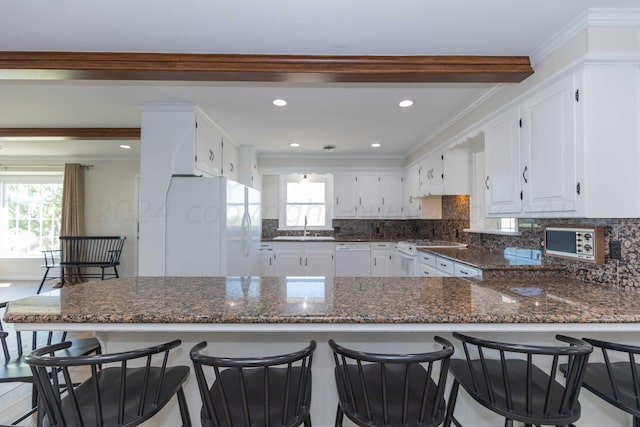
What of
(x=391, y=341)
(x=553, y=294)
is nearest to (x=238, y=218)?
(x=391, y=341)

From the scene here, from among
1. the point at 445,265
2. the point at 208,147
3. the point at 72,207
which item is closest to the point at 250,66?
the point at 208,147

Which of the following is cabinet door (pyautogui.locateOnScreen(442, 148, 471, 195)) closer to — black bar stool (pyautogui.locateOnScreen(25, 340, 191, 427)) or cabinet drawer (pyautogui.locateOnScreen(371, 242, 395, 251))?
cabinet drawer (pyautogui.locateOnScreen(371, 242, 395, 251))

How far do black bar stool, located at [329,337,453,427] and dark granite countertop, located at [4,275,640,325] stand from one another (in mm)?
181

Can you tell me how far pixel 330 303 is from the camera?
1390mm

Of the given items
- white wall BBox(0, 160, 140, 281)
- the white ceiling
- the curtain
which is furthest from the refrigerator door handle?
the curtain

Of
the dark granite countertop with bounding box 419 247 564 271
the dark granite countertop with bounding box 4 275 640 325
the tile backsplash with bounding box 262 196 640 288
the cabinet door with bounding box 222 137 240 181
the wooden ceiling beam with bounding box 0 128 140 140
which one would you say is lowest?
the dark granite countertop with bounding box 4 275 640 325

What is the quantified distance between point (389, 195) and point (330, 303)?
4.12 m

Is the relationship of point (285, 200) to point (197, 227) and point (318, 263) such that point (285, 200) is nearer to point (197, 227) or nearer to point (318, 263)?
point (318, 263)

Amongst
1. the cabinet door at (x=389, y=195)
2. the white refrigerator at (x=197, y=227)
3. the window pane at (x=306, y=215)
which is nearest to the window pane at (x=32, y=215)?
the window pane at (x=306, y=215)

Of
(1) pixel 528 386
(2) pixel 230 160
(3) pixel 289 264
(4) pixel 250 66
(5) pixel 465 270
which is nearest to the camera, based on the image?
(1) pixel 528 386

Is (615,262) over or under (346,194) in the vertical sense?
under

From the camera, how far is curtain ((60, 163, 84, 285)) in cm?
566

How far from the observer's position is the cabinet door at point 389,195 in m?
5.29

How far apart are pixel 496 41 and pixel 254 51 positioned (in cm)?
152
